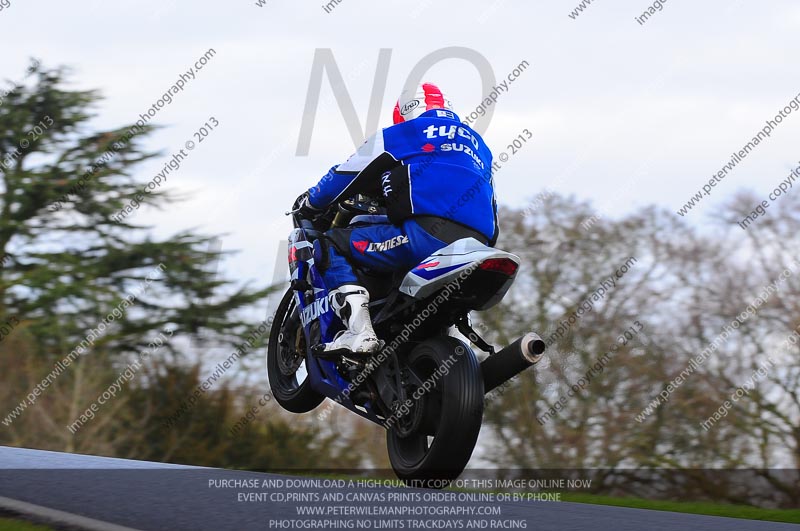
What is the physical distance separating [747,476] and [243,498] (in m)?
4.85

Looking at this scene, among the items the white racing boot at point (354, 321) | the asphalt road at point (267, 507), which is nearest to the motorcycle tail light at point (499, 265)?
the white racing boot at point (354, 321)

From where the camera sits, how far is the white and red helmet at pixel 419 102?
560cm

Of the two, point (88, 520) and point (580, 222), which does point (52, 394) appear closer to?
point (580, 222)

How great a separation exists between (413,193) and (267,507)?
198cm

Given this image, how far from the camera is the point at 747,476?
7656mm

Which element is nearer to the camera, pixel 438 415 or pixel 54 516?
pixel 54 516

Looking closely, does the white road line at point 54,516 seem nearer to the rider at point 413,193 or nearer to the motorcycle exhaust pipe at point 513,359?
the rider at point 413,193

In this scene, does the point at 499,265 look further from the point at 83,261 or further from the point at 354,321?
the point at 83,261

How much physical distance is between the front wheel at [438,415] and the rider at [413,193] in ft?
1.21

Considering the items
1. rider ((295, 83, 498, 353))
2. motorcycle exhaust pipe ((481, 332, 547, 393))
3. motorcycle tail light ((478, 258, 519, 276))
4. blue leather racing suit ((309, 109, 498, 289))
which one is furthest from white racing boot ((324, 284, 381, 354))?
motorcycle tail light ((478, 258, 519, 276))

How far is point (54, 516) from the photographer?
3.94 meters

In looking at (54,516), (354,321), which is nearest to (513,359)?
(354,321)

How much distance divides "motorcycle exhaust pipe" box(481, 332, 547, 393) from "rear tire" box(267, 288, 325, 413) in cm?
177

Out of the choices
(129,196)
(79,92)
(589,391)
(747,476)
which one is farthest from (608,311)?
(79,92)
